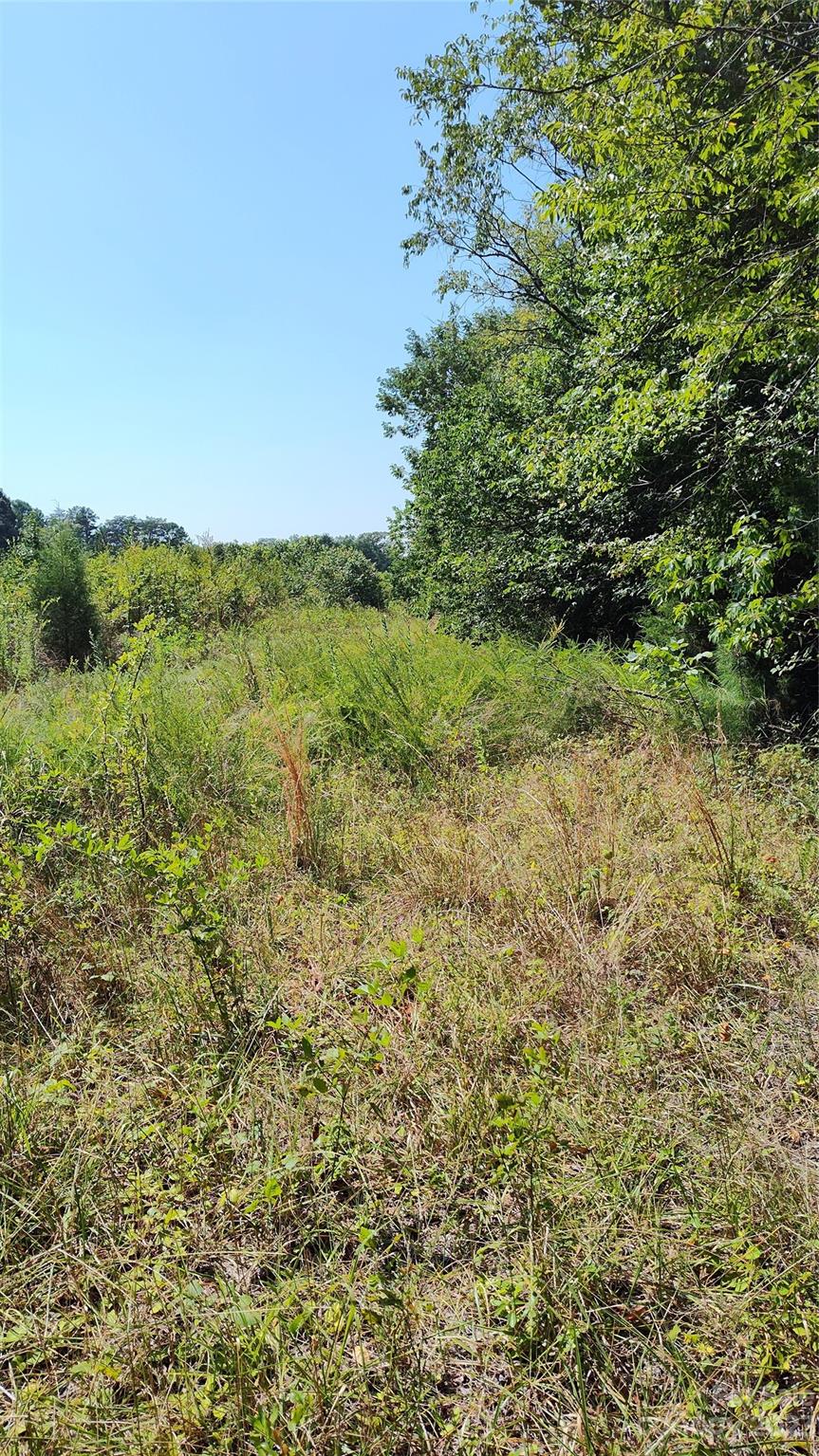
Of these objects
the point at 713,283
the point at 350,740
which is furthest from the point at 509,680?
the point at 713,283

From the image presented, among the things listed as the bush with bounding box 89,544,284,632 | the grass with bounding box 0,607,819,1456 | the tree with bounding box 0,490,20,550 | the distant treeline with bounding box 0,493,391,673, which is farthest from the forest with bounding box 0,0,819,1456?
the tree with bounding box 0,490,20,550

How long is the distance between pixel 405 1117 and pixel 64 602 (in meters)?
9.29

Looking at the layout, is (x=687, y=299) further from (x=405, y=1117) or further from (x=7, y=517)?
(x=7, y=517)

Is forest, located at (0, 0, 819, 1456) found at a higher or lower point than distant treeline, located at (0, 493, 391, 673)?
lower

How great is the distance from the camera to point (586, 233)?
4133 mm

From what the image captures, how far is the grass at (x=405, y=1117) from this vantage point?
1.11 meters

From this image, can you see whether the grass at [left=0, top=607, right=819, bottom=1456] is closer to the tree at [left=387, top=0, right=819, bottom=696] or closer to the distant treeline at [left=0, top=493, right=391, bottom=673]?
the tree at [left=387, top=0, right=819, bottom=696]

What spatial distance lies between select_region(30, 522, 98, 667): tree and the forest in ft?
14.0

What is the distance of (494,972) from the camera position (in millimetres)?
2092

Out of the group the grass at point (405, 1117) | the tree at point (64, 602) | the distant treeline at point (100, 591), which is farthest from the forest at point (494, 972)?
the tree at point (64, 602)

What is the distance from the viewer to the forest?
1152mm

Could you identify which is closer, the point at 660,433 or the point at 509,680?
the point at 660,433

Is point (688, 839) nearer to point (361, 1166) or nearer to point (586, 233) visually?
point (361, 1166)

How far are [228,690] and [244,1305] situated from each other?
411cm
